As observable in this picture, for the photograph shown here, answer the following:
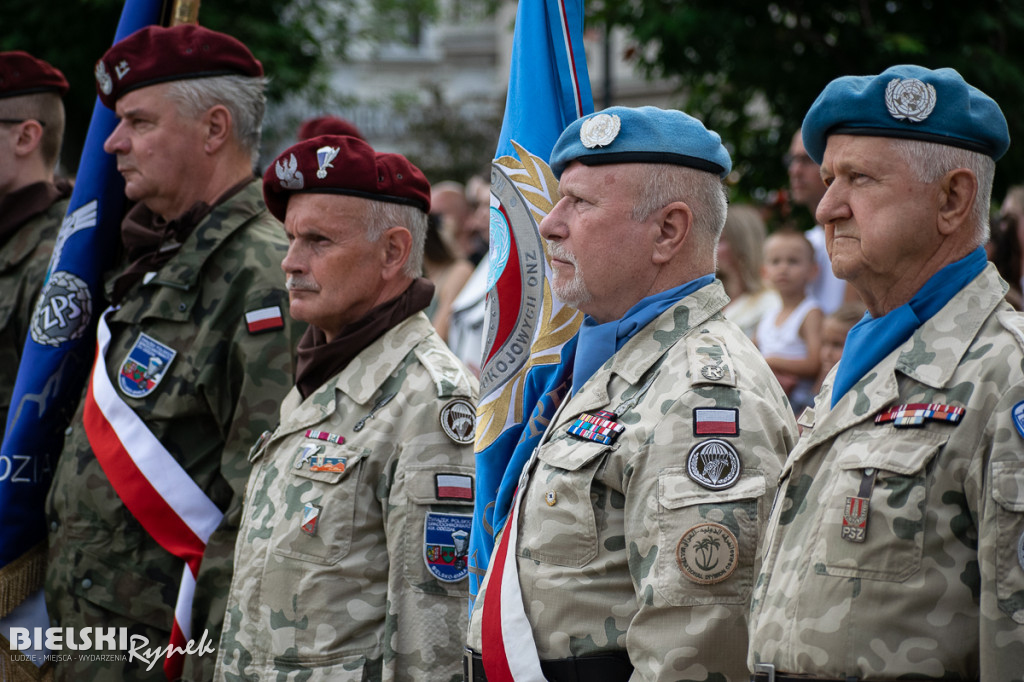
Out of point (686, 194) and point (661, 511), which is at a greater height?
point (686, 194)

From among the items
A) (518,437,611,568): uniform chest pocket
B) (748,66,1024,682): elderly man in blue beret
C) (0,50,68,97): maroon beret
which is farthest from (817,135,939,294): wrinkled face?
(0,50,68,97): maroon beret

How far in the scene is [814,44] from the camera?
7.87 meters

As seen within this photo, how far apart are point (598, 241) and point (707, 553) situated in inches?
33.3

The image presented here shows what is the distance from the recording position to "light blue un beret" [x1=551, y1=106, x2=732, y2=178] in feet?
9.68

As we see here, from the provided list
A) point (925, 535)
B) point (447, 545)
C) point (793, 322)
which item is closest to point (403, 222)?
point (447, 545)

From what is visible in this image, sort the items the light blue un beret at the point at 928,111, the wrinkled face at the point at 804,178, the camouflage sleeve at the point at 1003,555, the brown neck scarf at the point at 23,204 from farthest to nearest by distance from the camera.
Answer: the wrinkled face at the point at 804,178
the brown neck scarf at the point at 23,204
the light blue un beret at the point at 928,111
the camouflage sleeve at the point at 1003,555

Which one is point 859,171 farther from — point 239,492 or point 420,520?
point 239,492

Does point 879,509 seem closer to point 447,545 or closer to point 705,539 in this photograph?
point 705,539

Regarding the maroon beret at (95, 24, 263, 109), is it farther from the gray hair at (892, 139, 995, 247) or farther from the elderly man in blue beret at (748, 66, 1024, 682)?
the gray hair at (892, 139, 995, 247)

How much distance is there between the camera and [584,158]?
300cm

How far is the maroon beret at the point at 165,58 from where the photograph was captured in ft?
14.3

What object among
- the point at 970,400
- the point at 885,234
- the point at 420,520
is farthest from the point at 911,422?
the point at 420,520

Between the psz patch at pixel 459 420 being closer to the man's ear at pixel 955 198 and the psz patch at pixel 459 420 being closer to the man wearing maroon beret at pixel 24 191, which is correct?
the man's ear at pixel 955 198

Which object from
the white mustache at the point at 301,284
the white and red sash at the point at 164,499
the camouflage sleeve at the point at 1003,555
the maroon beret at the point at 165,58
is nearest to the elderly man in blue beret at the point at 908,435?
the camouflage sleeve at the point at 1003,555
